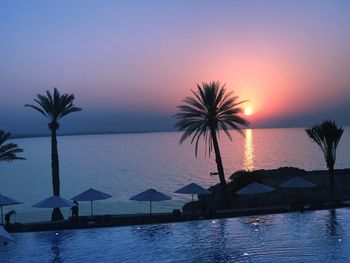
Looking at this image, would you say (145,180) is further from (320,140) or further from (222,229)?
(222,229)

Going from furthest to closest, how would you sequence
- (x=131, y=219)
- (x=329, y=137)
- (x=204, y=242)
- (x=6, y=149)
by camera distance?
(x=6, y=149), (x=329, y=137), (x=131, y=219), (x=204, y=242)

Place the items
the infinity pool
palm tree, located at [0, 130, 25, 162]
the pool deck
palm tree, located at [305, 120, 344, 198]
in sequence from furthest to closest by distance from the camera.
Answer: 1. palm tree, located at [0, 130, 25, 162]
2. palm tree, located at [305, 120, 344, 198]
3. the pool deck
4. the infinity pool

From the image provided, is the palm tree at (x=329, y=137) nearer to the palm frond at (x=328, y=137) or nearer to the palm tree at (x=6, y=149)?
the palm frond at (x=328, y=137)

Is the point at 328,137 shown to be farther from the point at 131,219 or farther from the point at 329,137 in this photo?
the point at 131,219

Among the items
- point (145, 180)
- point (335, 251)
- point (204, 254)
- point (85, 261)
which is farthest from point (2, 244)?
point (145, 180)

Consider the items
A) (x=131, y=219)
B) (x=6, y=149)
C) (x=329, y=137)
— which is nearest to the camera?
(x=131, y=219)

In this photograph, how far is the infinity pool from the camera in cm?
1709

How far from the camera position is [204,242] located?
1941cm

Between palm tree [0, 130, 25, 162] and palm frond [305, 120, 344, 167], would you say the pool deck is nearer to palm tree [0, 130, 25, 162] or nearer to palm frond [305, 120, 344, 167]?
palm frond [305, 120, 344, 167]

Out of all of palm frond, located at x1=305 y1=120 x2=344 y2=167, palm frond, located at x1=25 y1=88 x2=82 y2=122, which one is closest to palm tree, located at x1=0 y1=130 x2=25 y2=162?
palm frond, located at x1=25 y1=88 x2=82 y2=122

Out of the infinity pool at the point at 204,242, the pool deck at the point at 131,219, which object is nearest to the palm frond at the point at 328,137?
the pool deck at the point at 131,219

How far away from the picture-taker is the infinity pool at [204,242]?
17.1 metres

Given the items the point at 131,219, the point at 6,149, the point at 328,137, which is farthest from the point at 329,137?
the point at 6,149

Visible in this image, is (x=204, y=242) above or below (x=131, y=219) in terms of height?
below
